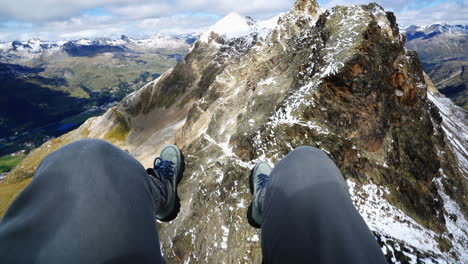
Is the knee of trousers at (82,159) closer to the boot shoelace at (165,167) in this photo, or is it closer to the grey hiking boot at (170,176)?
the grey hiking boot at (170,176)

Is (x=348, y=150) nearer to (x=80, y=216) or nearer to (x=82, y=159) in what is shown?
(x=82, y=159)

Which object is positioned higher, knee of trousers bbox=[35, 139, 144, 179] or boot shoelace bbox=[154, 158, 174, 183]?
knee of trousers bbox=[35, 139, 144, 179]

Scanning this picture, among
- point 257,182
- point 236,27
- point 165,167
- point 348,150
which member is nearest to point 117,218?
point 165,167

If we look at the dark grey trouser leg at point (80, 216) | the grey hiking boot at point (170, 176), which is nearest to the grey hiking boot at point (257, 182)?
the grey hiking boot at point (170, 176)

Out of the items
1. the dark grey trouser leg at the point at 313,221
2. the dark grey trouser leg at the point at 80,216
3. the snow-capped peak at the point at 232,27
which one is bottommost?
the dark grey trouser leg at the point at 313,221

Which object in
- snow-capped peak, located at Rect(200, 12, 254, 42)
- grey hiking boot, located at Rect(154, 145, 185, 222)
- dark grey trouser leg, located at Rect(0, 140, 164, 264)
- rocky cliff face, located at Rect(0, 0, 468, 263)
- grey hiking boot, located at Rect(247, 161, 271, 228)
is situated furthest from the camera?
snow-capped peak, located at Rect(200, 12, 254, 42)

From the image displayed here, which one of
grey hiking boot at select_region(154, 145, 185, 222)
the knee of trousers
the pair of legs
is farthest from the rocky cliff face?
the knee of trousers

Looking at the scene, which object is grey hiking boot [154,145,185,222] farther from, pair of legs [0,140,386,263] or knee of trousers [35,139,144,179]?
knee of trousers [35,139,144,179]
